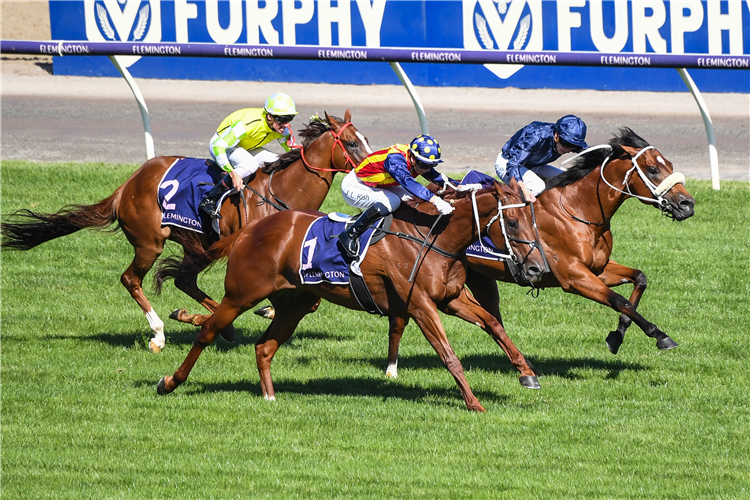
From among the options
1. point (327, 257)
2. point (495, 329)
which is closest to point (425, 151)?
point (327, 257)

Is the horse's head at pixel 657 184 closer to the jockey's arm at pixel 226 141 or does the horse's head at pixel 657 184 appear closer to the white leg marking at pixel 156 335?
the jockey's arm at pixel 226 141

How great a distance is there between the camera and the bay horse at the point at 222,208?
9.91m

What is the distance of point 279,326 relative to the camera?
861 cm

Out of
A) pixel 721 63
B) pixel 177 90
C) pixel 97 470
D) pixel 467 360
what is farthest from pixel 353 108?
pixel 97 470

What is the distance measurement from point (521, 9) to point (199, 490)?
12.0m

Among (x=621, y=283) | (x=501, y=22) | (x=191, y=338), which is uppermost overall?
(x=501, y=22)

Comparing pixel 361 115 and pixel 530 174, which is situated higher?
pixel 530 174

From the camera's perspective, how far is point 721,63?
44.8 ft

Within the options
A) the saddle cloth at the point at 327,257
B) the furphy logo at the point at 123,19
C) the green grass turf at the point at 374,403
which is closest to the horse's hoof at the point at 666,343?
the green grass turf at the point at 374,403

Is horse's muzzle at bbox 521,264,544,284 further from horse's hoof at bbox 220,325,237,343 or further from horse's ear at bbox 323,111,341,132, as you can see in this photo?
horse's hoof at bbox 220,325,237,343

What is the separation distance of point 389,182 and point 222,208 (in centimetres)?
236

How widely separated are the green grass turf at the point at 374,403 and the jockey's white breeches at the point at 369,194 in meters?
1.53

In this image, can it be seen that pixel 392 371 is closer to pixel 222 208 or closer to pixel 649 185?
pixel 222 208

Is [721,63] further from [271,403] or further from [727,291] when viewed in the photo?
[271,403]
